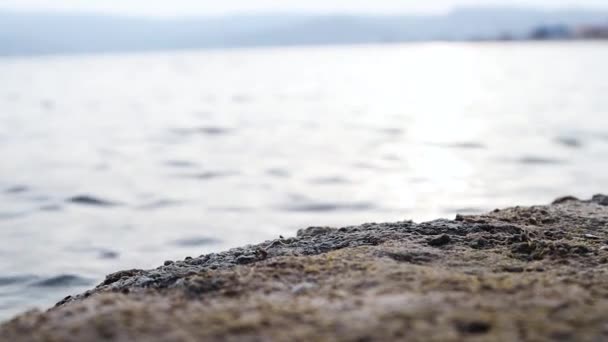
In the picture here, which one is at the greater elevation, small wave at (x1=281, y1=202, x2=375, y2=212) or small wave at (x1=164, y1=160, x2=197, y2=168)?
small wave at (x1=164, y1=160, x2=197, y2=168)

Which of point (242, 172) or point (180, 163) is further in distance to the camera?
point (180, 163)

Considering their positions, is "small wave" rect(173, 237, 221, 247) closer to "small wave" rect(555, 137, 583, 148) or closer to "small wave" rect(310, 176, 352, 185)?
"small wave" rect(310, 176, 352, 185)

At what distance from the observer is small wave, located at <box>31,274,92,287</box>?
609 cm

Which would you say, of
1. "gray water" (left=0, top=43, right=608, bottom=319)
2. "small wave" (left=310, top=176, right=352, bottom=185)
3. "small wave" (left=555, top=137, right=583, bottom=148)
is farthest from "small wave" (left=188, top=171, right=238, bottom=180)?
"small wave" (left=555, top=137, right=583, bottom=148)

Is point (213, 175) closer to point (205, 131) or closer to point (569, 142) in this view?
point (205, 131)

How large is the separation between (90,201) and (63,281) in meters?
3.30

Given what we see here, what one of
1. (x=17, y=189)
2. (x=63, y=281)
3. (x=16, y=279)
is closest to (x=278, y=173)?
(x=17, y=189)

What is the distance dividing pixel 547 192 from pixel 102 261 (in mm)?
5629

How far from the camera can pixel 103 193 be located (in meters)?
9.87

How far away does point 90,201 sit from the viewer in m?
9.35

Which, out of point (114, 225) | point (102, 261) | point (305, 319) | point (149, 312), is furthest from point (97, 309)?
point (114, 225)

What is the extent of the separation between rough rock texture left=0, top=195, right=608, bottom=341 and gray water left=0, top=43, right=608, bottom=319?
122 inches

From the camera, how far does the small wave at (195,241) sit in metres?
7.14

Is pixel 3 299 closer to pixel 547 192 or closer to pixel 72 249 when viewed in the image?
pixel 72 249
